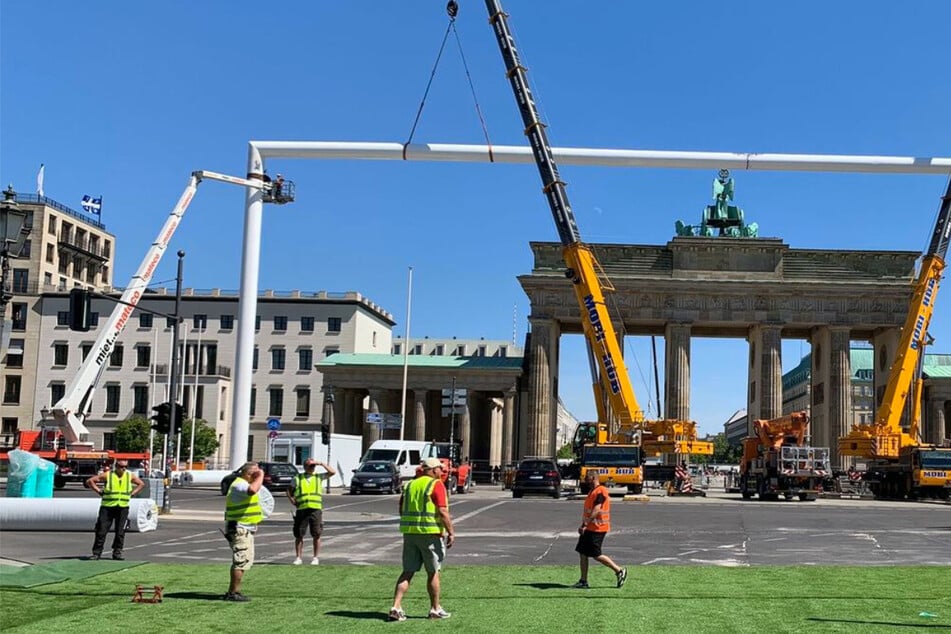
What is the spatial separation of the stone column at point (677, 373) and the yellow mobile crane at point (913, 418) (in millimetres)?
28310

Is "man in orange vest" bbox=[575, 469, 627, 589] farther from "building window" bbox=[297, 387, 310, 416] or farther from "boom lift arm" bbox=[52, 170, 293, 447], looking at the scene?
"building window" bbox=[297, 387, 310, 416]

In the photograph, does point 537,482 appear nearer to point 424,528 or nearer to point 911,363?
point 911,363

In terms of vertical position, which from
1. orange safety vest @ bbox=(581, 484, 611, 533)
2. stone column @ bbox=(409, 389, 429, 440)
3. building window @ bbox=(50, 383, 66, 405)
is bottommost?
orange safety vest @ bbox=(581, 484, 611, 533)

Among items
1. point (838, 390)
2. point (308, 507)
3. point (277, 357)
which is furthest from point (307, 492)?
point (277, 357)

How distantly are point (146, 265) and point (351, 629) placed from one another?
2735 centimetres

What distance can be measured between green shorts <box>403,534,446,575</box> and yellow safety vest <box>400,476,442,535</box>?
0.23 ft

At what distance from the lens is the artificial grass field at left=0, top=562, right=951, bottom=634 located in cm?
1142

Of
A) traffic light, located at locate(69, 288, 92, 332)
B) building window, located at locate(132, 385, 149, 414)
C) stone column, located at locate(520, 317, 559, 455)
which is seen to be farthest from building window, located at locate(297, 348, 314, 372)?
traffic light, located at locate(69, 288, 92, 332)

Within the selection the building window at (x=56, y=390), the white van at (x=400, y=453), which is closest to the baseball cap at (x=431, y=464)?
the white van at (x=400, y=453)

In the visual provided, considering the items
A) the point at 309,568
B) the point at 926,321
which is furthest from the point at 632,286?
the point at 309,568

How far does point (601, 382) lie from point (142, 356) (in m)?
63.8

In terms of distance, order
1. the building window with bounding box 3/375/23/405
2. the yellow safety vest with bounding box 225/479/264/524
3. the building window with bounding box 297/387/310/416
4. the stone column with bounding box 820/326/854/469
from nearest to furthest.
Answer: the yellow safety vest with bounding box 225/479/264/524 → the stone column with bounding box 820/326/854/469 → the building window with bounding box 3/375/23/405 → the building window with bounding box 297/387/310/416

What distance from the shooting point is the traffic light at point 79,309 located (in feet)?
79.3

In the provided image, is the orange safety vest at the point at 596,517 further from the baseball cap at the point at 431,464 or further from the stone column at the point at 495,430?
the stone column at the point at 495,430
